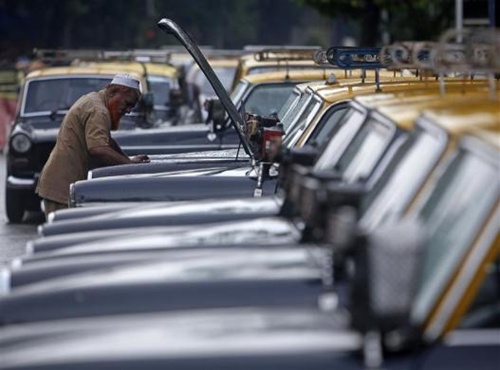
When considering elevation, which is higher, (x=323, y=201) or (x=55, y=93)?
(x=323, y=201)

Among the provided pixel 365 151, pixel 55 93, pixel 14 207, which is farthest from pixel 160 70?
pixel 365 151

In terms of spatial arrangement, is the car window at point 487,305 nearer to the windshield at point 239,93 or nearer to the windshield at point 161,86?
the windshield at point 239,93

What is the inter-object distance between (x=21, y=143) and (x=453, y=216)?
12.6 metres

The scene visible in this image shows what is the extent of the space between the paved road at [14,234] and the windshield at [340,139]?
18.6ft

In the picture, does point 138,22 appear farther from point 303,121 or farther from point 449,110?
point 449,110

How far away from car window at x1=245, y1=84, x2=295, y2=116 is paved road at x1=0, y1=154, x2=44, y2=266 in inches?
94.5

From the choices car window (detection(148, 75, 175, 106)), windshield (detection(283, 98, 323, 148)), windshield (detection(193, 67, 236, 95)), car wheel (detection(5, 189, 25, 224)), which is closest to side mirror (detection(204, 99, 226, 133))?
car wheel (detection(5, 189, 25, 224))

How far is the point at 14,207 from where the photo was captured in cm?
1827

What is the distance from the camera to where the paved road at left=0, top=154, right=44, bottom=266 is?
14.8 m

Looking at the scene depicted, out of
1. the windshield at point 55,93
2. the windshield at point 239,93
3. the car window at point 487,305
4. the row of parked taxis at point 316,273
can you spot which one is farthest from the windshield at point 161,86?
the car window at point 487,305

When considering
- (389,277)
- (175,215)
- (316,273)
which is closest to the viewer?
(389,277)

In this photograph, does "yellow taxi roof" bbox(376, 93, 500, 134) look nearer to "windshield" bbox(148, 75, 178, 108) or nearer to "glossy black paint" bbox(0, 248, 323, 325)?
"glossy black paint" bbox(0, 248, 323, 325)

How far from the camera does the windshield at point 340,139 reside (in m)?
8.04

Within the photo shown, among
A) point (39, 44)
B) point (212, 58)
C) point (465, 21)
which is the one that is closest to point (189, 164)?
point (465, 21)
